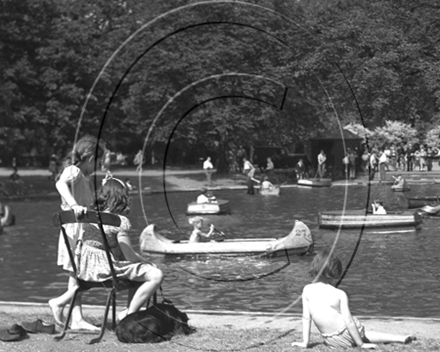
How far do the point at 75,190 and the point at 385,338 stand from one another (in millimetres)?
3799

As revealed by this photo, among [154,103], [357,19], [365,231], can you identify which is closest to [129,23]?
[154,103]

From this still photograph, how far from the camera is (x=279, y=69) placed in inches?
2095

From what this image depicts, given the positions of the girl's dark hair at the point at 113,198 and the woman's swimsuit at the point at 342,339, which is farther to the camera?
the girl's dark hair at the point at 113,198

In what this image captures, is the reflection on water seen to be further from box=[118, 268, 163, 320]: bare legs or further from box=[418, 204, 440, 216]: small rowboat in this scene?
box=[118, 268, 163, 320]: bare legs

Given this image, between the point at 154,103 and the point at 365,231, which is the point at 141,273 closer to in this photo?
the point at 365,231

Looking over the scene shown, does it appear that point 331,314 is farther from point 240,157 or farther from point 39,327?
point 240,157

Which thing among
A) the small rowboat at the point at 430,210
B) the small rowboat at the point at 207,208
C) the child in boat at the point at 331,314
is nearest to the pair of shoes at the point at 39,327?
the child in boat at the point at 331,314

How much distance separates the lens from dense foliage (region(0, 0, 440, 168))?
115 feet

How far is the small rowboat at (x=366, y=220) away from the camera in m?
32.2

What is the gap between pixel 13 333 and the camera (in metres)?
10.2

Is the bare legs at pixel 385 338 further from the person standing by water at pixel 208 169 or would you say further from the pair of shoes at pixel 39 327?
the person standing by water at pixel 208 169

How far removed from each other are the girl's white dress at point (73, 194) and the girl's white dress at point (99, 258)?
0.22 meters

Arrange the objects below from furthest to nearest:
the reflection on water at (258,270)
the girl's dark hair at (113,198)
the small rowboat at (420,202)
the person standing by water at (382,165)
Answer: the person standing by water at (382,165) → the small rowboat at (420,202) → the reflection on water at (258,270) → the girl's dark hair at (113,198)

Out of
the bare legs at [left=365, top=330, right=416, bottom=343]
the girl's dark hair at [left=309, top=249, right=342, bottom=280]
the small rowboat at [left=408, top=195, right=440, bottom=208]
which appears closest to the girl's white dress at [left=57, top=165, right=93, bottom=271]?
the girl's dark hair at [left=309, top=249, right=342, bottom=280]
